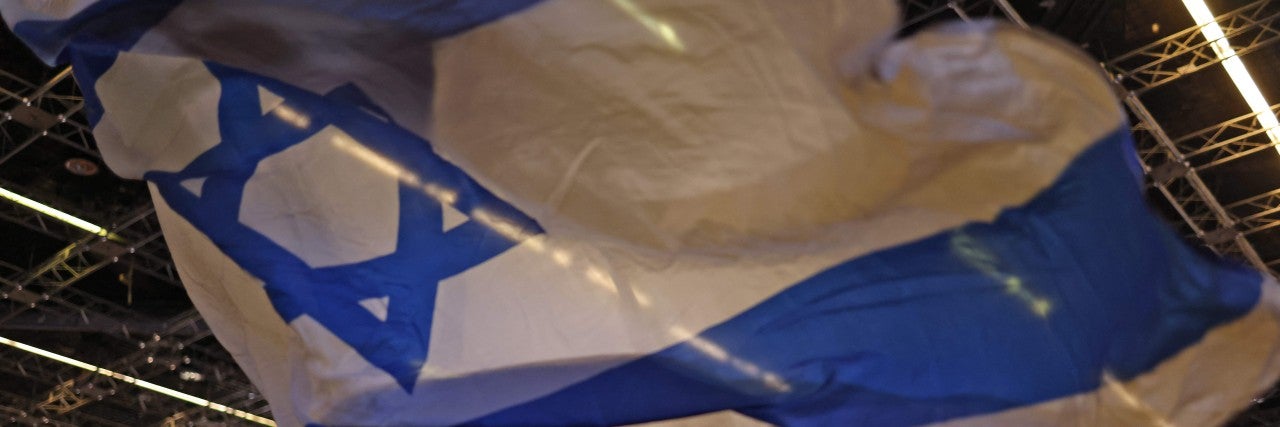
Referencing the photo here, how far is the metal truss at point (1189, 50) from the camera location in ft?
26.9

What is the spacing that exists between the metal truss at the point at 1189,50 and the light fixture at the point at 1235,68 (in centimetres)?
4

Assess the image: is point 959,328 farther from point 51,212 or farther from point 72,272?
point 72,272

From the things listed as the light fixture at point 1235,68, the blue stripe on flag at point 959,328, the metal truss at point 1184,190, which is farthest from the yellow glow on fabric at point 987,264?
the metal truss at point 1184,190

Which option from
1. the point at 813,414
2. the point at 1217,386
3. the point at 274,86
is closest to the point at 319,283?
the point at 274,86

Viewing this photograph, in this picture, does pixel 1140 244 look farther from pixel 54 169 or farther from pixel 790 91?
pixel 54 169

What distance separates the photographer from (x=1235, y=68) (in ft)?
28.6

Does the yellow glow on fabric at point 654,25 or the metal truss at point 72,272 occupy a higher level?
the yellow glow on fabric at point 654,25

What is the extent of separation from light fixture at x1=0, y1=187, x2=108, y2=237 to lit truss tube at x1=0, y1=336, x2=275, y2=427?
3.49 metres

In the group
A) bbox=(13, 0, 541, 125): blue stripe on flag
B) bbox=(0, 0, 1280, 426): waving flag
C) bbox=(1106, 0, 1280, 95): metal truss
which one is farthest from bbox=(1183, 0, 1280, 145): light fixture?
bbox=(13, 0, 541, 125): blue stripe on flag

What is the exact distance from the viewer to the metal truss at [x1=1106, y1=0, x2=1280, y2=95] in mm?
8188

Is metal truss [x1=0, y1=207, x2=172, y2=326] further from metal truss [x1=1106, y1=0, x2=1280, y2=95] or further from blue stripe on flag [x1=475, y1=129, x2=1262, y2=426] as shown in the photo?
blue stripe on flag [x1=475, y1=129, x2=1262, y2=426]

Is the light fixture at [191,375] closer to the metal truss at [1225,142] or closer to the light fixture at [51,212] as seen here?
the light fixture at [51,212]

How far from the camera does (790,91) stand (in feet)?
7.62

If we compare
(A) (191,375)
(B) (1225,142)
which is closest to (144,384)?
(A) (191,375)
